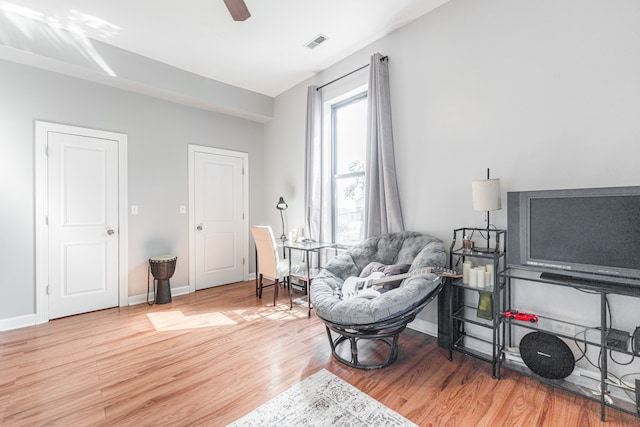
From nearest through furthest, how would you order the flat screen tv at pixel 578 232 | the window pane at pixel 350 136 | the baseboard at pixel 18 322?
1. the flat screen tv at pixel 578 232
2. the baseboard at pixel 18 322
3. the window pane at pixel 350 136

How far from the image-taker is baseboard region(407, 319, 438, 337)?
8.35 feet

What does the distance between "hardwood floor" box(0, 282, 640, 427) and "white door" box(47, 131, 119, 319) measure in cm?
37

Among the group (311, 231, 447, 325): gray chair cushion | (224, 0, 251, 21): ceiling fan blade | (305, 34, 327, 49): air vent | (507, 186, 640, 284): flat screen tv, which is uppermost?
(305, 34, 327, 49): air vent

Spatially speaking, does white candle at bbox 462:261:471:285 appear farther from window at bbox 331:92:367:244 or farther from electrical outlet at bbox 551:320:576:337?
window at bbox 331:92:367:244

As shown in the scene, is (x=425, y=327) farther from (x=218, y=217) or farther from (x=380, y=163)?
(x=218, y=217)

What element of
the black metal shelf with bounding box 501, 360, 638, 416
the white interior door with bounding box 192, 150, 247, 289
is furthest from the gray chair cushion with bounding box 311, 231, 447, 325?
the white interior door with bounding box 192, 150, 247, 289

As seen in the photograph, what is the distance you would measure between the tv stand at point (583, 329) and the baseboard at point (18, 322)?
4.31 meters

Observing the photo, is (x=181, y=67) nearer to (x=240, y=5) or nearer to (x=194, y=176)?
(x=194, y=176)

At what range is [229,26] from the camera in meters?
2.75

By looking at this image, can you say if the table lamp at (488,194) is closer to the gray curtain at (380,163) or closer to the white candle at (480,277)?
the white candle at (480,277)

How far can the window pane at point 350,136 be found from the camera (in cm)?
333

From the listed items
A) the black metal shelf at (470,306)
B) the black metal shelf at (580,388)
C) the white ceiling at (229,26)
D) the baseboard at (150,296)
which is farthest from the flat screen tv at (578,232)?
the baseboard at (150,296)

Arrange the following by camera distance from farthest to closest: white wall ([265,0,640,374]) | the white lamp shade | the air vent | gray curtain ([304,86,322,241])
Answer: gray curtain ([304,86,322,241]), the air vent, the white lamp shade, white wall ([265,0,640,374])

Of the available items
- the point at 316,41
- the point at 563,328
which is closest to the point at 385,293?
the point at 563,328
